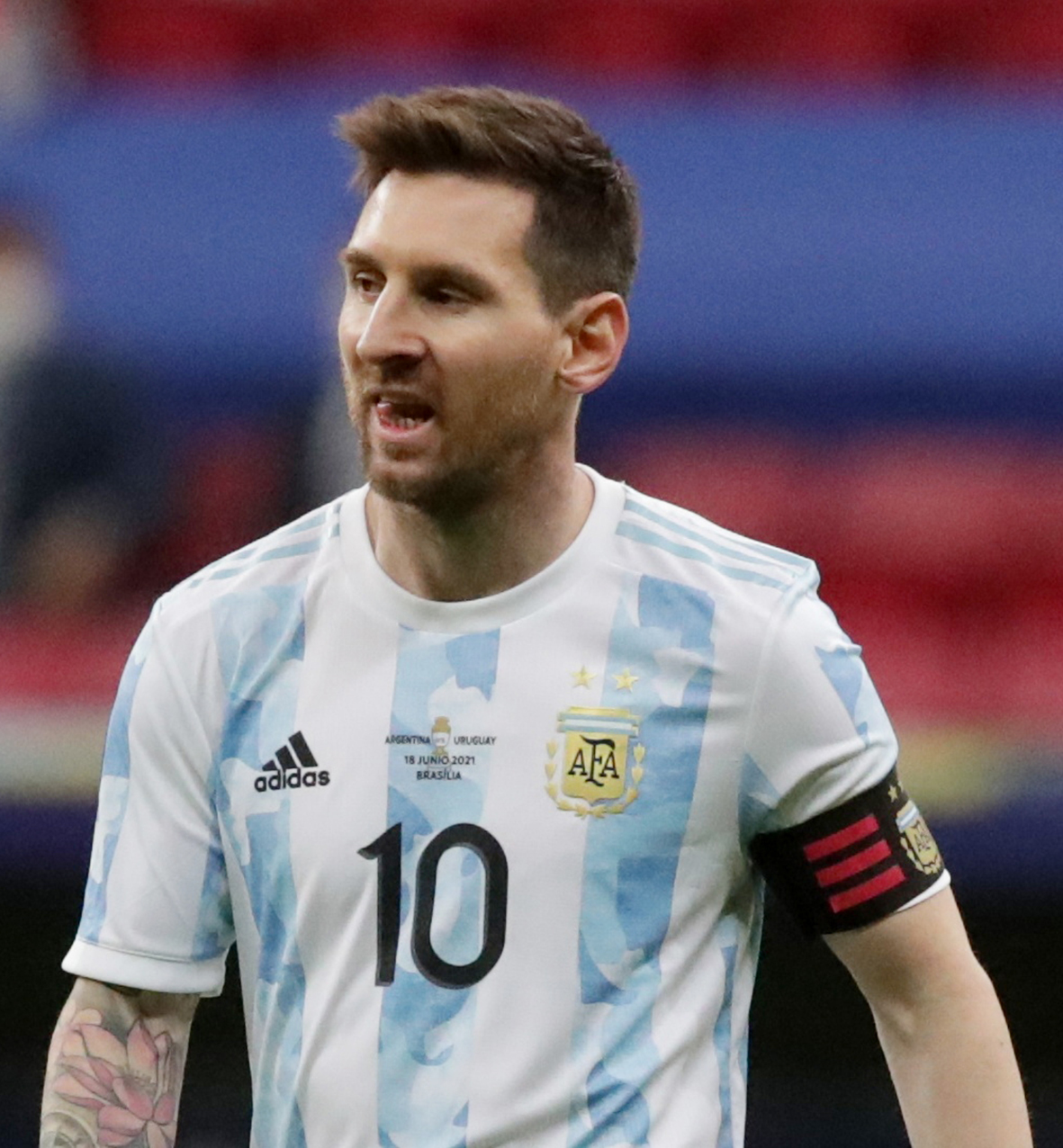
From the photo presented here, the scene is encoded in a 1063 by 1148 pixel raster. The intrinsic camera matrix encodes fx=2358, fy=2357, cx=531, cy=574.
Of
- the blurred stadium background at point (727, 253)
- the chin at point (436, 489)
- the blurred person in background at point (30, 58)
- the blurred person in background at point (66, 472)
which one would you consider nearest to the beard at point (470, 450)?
the chin at point (436, 489)

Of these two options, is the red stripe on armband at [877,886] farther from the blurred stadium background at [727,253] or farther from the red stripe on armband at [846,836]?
the blurred stadium background at [727,253]

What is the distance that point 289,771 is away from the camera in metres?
2.52

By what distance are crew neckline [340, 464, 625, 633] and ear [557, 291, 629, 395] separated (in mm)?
152

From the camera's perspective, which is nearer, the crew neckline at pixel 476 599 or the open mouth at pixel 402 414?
the open mouth at pixel 402 414

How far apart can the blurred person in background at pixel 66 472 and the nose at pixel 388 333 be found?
3237 mm

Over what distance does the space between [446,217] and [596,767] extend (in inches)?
23.4

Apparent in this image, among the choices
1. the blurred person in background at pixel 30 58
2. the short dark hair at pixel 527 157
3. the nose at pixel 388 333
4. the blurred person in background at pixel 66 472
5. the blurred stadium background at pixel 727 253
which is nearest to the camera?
the nose at pixel 388 333

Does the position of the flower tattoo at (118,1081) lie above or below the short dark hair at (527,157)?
below

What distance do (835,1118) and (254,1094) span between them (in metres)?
2.70

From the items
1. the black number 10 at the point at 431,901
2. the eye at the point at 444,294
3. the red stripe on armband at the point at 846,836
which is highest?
the eye at the point at 444,294

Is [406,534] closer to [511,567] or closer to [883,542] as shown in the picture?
[511,567]

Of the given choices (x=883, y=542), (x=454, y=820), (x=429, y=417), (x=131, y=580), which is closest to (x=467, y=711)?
(x=454, y=820)

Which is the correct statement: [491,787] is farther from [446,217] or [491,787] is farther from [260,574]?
[446,217]

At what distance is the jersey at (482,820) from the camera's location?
241cm
